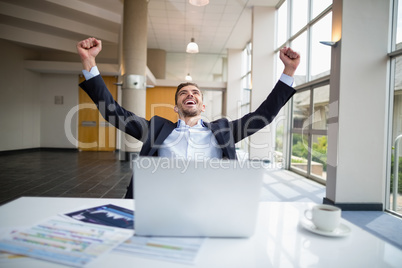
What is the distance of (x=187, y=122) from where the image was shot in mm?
1938

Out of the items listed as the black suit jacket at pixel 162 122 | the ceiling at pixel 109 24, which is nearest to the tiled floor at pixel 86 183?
the black suit jacket at pixel 162 122

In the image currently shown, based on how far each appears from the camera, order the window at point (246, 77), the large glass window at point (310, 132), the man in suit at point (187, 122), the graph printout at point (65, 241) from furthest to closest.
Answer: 1. the window at point (246, 77)
2. the large glass window at point (310, 132)
3. the man in suit at point (187, 122)
4. the graph printout at point (65, 241)

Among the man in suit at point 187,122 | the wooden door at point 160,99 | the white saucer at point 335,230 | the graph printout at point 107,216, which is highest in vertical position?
the wooden door at point 160,99

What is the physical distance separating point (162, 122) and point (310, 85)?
4.87m

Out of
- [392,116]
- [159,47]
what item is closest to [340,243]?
[392,116]

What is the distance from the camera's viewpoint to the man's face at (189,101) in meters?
1.90

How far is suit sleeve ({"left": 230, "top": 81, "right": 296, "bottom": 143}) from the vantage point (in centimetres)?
157

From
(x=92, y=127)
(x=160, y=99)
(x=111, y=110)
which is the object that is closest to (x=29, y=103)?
(x=92, y=127)

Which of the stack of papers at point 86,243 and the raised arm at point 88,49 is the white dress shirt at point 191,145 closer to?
the raised arm at point 88,49

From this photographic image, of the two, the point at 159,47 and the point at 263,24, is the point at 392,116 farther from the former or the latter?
the point at 159,47

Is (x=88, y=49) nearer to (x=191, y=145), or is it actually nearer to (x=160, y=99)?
(x=191, y=145)

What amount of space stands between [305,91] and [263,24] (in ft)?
8.39

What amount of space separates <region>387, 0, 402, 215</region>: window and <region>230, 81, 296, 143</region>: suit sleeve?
2.56m

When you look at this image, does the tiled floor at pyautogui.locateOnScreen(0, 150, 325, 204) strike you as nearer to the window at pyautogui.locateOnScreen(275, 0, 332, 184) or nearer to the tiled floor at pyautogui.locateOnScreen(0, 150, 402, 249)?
the tiled floor at pyautogui.locateOnScreen(0, 150, 402, 249)
